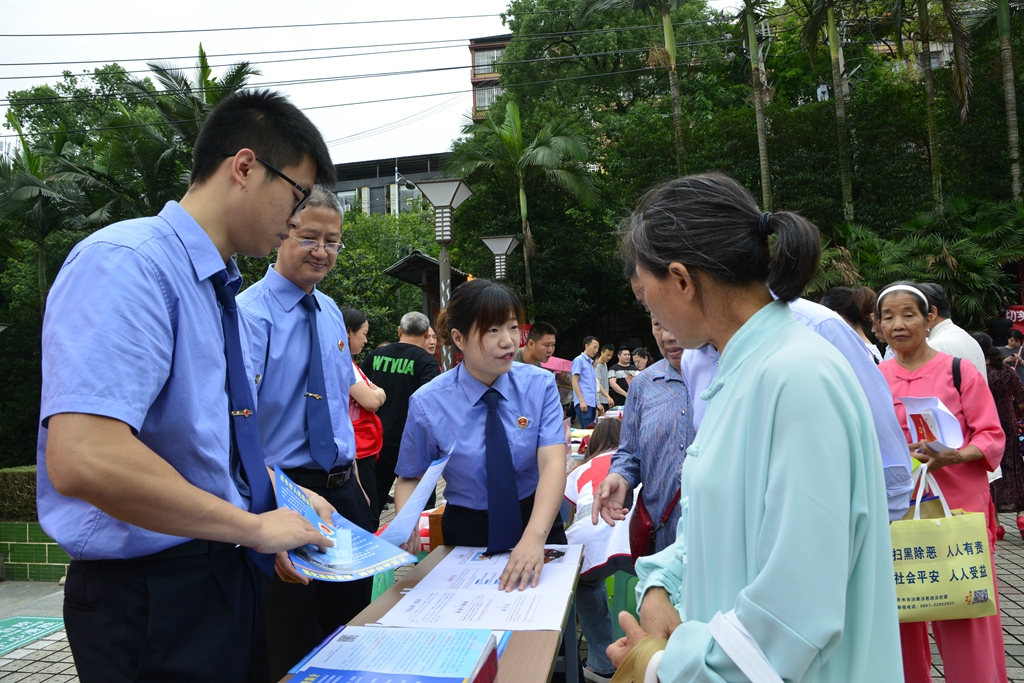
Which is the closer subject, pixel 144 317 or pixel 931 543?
pixel 144 317

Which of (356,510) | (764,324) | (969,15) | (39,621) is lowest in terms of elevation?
(39,621)

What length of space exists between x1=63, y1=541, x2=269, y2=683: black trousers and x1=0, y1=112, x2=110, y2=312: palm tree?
55.9 feet

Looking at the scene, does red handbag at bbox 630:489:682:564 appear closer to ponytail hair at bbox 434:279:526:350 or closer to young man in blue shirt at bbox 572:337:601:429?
ponytail hair at bbox 434:279:526:350

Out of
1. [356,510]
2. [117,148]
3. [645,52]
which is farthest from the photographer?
[645,52]

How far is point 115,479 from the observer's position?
1201mm

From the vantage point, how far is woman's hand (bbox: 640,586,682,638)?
139cm

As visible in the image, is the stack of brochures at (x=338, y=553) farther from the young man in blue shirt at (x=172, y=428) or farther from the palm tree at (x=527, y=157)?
the palm tree at (x=527, y=157)

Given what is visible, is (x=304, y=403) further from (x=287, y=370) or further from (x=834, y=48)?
(x=834, y=48)

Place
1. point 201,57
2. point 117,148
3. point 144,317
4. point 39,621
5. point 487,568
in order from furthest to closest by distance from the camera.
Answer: point 201,57 < point 117,148 < point 39,621 < point 487,568 < point 144,317

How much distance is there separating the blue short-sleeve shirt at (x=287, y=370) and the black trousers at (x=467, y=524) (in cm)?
42

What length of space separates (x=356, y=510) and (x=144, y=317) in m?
1.41

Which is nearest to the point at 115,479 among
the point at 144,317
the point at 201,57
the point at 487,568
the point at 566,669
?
the point at 144,317

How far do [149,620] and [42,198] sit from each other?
18758mm

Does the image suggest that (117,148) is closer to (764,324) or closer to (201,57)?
(201,57)
